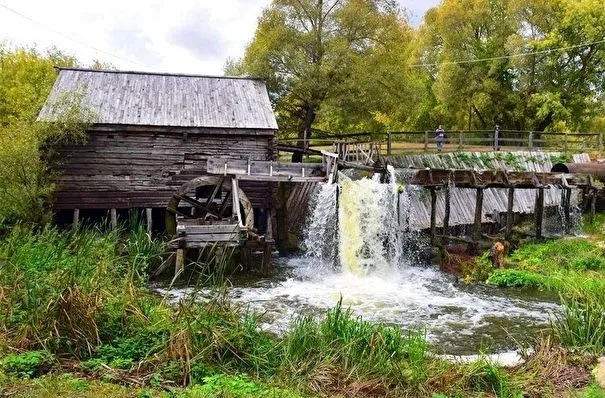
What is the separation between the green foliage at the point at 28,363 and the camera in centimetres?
505

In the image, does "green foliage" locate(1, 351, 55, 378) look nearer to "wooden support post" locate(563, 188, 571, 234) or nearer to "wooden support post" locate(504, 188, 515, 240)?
"wooden support post" locate(504, 188, 515, 240)

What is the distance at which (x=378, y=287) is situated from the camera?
42.1ft

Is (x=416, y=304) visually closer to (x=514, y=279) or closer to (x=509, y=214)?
(x=514, y=279)

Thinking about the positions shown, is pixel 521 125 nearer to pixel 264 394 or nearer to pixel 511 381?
pixel 511 381

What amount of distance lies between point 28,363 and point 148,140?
431 inches

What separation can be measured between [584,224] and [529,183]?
500 centimetres

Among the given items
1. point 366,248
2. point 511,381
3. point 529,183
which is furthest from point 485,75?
point 511,381

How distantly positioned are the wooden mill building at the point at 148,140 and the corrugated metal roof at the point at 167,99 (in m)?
0.03

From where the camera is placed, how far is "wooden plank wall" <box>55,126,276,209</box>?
15023 millimetres

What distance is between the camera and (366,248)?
14.7 meters

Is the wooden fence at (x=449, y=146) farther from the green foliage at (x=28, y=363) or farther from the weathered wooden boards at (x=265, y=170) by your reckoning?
the green foliage at (x=28, y=363)

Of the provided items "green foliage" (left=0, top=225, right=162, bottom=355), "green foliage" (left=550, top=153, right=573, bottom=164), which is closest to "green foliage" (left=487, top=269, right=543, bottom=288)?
"green foliage" (left=0, top=225, right=162, bottom=355)

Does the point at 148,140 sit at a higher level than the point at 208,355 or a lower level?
higher

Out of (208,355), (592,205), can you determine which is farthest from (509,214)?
(208,355)
